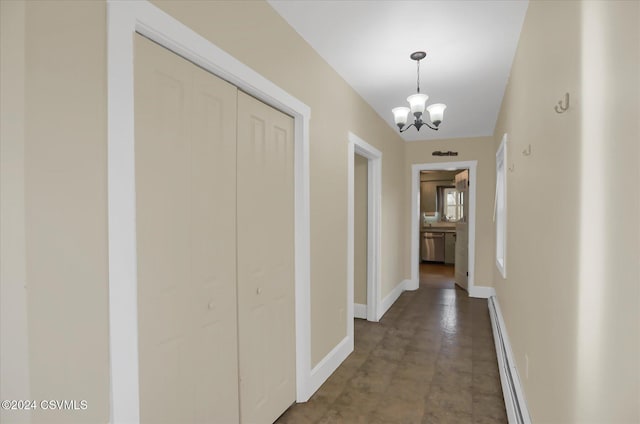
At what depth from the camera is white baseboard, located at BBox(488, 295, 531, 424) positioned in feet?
6.54

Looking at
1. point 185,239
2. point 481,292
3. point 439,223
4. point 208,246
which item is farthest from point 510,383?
point 439,223

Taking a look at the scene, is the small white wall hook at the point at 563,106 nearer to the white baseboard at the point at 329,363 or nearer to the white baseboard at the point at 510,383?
the white baseboard at the point at 510,383

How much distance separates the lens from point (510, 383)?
2.36 m

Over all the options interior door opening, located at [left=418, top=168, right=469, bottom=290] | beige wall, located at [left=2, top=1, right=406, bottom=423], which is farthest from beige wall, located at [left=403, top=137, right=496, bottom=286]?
beige wall, located at [left=2, top=1, right=406, bottom=423]

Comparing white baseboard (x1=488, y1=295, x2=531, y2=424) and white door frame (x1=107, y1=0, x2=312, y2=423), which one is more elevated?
white door frame (x1=107, y1=0, x2=312, y2=423)

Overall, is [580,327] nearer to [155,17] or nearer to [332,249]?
[155,17]

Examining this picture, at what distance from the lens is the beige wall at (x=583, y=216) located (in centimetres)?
77

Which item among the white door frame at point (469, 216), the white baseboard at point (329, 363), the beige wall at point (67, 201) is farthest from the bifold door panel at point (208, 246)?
the white door frame at point (469, 216)

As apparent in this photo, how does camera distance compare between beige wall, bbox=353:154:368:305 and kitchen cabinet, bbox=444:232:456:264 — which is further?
kitchen cabinet, bbox=444:232:456:264

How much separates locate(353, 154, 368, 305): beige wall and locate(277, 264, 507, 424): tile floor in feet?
1.60

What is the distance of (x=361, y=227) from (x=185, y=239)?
3.14 meters

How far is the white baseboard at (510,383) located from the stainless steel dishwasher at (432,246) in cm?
534

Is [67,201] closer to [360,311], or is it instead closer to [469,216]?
[360,311]

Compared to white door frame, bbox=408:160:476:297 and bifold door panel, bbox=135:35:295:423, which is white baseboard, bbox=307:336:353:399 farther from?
white door frame, bbox=408:160:476:297
